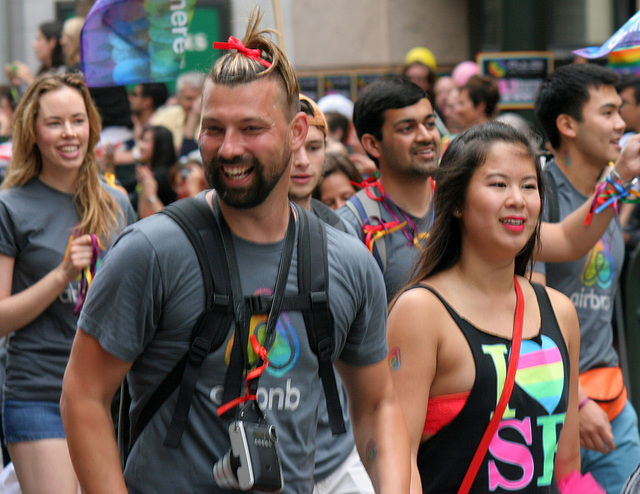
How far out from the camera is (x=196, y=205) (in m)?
2.88

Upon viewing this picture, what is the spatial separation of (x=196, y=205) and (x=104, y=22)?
2.77 metres

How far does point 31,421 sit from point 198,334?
228 centimetres

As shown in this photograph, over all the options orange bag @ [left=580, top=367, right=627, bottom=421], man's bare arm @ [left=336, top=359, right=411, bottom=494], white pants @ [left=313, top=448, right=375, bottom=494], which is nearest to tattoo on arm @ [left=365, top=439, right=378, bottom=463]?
→ man's bare arm @ [left=336, top=359, right=411, bottom=494]

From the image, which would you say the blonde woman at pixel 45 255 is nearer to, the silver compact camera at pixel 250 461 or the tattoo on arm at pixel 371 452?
the tattoo on arm at pixel 371 452

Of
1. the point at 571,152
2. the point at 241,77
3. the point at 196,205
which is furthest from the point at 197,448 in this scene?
the point at 571,152

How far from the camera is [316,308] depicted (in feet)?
9.43

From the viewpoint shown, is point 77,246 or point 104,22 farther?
point 104,22

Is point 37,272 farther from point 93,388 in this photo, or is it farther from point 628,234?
point 628,234

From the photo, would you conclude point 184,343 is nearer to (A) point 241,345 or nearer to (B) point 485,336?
(A) point 241,345

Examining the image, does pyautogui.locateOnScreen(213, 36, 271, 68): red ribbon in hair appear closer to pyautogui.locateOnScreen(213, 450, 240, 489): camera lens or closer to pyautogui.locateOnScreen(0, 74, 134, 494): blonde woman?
pyautogui.locateOnScreen(213, 450, 240, 489): camera lens

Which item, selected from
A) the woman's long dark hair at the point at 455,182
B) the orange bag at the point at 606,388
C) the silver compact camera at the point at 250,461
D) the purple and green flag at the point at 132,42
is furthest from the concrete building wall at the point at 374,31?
the silver compact camera at the point at 250,461

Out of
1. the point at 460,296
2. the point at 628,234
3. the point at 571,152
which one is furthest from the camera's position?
the point at 628,234

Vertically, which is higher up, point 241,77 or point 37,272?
point 241,77

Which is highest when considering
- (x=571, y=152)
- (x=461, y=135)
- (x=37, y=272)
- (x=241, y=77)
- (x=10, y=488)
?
(x=241, y=77)
